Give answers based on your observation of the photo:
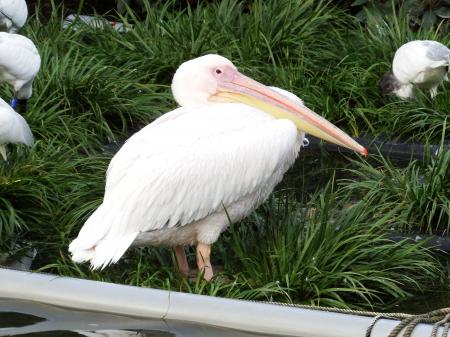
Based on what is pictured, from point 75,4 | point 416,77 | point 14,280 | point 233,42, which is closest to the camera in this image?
point 14,280

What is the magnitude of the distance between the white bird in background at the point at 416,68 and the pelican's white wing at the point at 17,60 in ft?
8.02

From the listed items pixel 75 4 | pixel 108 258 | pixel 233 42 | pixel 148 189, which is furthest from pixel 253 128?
pixel 75 4

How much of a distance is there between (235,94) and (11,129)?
1.35 metres

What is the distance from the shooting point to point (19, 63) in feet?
24.5

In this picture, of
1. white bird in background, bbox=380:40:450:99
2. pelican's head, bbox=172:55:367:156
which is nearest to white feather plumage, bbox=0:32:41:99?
pelican's head, bbox=172:55:367:156

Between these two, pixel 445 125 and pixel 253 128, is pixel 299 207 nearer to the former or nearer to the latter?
pixel 253 128

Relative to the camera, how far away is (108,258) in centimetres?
539

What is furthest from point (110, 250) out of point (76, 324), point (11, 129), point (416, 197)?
point (416, 197)

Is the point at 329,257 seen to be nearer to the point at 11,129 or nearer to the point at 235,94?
the point at 235,94

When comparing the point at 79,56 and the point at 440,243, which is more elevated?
the point at 440,243

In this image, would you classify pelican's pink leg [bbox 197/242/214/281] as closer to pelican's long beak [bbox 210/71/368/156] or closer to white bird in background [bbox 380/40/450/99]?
pelican's long beak [bbox 210/71/368/156]

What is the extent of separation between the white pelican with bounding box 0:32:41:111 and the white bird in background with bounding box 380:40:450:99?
2.44 metres

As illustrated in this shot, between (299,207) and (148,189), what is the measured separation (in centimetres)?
103

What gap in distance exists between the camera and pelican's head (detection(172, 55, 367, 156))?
6.08m
